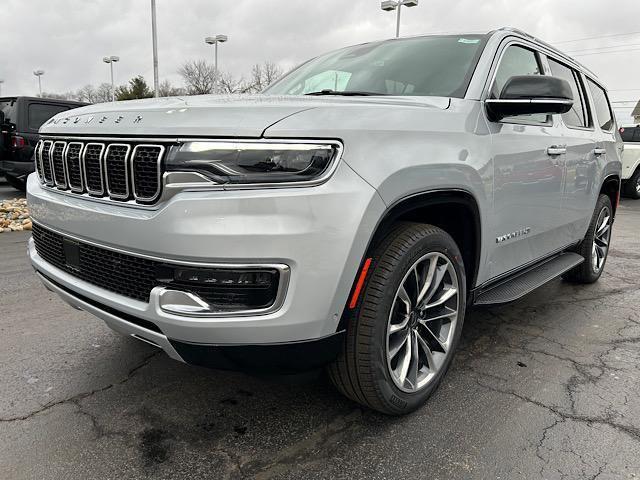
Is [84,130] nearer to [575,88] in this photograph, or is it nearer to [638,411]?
[638,411]

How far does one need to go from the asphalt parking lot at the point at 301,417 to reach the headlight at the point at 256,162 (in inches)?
44.6

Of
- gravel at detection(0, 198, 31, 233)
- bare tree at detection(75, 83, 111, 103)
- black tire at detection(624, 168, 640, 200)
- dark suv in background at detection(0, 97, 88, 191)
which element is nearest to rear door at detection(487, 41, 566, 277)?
gravel at detection(0, 198, 31, 233)

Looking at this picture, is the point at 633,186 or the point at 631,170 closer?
the point at 631,170

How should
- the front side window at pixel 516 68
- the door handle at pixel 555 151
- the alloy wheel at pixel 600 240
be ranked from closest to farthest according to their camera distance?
the front side window at pixel 516 68 < the door handle at pixel 555 151 < the alloy wheel at pixel 600 240

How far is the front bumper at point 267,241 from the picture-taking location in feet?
5.73

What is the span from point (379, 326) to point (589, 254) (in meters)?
3.30

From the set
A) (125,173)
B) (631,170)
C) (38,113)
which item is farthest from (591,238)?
(631,170)

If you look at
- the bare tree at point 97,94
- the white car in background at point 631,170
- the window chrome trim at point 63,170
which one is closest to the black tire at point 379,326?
the window chrome trim at point 63,170

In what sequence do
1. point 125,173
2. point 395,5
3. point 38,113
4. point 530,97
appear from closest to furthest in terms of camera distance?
point 125,173
point 530,97
point 38,113
point 395,5

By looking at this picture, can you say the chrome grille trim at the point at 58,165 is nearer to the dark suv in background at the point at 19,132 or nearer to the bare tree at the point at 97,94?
the dark suv in background at the point at 19,132

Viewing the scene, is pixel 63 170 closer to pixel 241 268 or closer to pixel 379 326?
pixel 241 268

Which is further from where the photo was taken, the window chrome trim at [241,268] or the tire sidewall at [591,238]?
the tire sidewall at [591,238]

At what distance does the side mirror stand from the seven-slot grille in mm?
1695

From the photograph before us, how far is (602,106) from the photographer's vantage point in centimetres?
482
